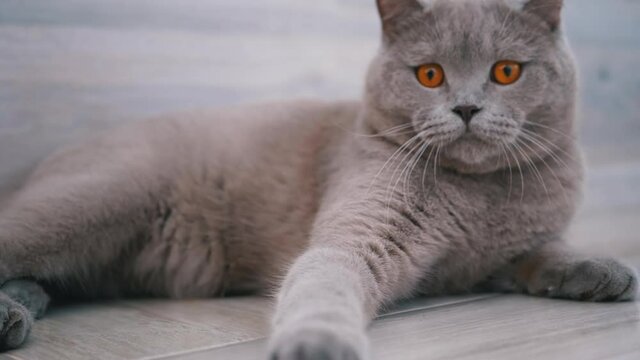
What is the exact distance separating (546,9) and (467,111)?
0.94ft

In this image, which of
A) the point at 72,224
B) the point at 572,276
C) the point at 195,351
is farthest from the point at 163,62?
the point at 572,276

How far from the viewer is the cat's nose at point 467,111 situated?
1.59 meters

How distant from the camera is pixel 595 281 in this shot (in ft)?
5.41

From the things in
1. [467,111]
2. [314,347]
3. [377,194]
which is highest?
[467,111]

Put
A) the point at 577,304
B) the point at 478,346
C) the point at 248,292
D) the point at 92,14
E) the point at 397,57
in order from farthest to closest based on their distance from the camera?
the point at 92,14, the point at 248,292, the point at 397,57, the point at 577,304, the point at 478,346

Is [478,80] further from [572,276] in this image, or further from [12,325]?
[12,325]

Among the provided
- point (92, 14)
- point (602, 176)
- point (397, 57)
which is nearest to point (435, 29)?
point (397, 57)

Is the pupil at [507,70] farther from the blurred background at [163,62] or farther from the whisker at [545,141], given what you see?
the blurred background at [163,62]

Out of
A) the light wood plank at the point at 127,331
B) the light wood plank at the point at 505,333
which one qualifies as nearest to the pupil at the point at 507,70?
the light wood plank at the point at 505,333

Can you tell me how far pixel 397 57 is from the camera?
5.75ft

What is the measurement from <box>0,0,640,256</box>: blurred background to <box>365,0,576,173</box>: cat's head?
67cm

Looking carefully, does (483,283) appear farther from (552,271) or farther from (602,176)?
(602,176)

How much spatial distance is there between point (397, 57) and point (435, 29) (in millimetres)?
100

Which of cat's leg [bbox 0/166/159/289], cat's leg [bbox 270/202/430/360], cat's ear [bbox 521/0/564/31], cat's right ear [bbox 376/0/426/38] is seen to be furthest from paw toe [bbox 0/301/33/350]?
cat's ear [bbox 521/0/564/31]
